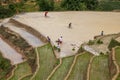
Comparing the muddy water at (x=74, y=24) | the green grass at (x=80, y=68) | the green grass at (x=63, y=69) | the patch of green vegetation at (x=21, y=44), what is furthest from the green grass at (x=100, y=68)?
the patch of green vegetation at (x=21, y=44)

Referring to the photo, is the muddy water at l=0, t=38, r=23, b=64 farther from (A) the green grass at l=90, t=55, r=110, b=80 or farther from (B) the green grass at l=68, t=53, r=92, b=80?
(A) the green grass at l=90, t=55, r=110, b=80

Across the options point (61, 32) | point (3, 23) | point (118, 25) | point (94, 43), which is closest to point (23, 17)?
point (3, 23)

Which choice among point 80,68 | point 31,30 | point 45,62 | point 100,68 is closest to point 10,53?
point 31,30

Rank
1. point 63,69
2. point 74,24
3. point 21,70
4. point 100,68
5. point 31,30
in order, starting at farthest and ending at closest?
point 74,24 → point 31,30 → point 21,70 → point 63,69 → point 100,68

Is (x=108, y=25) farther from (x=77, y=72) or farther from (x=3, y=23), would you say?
(x=77, y=72)

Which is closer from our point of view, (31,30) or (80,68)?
(80,68)

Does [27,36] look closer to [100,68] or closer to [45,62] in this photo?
[45,62]
